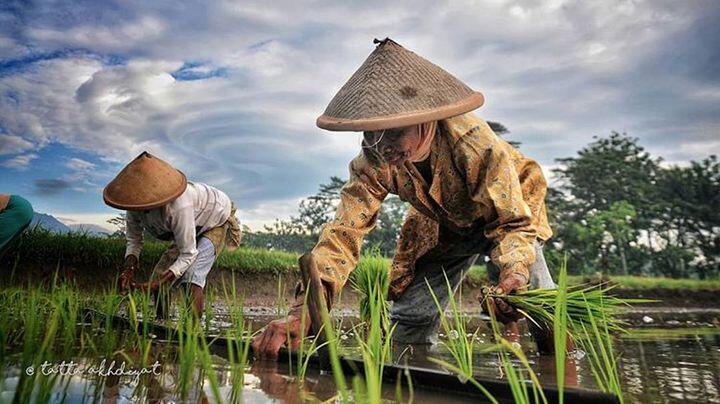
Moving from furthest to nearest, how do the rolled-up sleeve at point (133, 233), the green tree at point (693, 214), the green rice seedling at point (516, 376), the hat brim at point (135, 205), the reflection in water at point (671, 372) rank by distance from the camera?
the green tree at point (693, 214)
the rolled-up sleeve at point (133, 233)
the hat brim at point (135, 205)
the reflection in water at point (671, 372)
the green rice seedling at point (516, 376)

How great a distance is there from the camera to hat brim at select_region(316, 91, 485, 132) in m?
1.93

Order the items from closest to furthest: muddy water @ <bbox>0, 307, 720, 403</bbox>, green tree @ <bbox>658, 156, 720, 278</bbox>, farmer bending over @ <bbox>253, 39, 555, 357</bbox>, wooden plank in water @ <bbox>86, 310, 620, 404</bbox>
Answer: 1. wooden plank in water @ <bbox>86, 310, 620, 404</bbox>
2. muddy water @ <bbox>0, 307, 720, 403</bbox>
3. farmer bending over @ <bbox>253, 39, 555, 357</bbox>
4. green tree @ <bbox>658, 156, 720, 278</bbox>

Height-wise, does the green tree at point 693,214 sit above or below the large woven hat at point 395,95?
above

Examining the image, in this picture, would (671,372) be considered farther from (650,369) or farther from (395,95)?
(395,95)

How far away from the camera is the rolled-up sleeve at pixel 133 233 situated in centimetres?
394

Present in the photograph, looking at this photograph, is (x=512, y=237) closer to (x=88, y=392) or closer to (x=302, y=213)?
(x=88, y=392)

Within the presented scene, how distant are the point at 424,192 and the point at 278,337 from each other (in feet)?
3.36

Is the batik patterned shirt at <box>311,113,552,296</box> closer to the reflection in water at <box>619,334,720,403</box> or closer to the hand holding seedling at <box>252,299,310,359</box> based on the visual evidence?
the hand holding seedling at <box>252,299,310,359</box>

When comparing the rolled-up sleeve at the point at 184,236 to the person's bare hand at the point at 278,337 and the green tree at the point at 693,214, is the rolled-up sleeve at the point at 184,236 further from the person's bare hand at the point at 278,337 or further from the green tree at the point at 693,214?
the green tree at the point at 693,214

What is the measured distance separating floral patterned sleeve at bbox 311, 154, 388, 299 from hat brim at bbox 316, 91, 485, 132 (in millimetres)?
621

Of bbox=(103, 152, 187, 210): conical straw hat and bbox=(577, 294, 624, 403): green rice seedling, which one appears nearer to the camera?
bbox=(577, 294, 624, 403): green rice seedling

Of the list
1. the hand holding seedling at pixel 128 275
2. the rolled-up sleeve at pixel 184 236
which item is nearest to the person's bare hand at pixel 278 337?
the rolled-up sleeve at pixel 184 236

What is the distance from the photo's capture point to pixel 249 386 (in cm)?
163

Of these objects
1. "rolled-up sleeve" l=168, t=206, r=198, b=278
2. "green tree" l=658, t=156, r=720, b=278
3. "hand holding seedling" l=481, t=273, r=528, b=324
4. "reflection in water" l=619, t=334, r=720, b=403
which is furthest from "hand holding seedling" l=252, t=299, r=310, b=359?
"green tree" l=658, t=156, r=720, b=278
